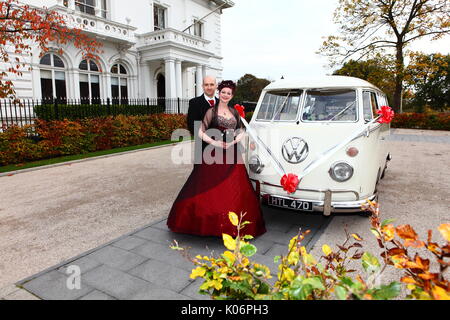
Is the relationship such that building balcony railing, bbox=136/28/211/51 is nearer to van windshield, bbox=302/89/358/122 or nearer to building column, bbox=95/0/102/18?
building column, bbox=95/0/102/18

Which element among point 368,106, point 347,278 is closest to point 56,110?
point 368,106

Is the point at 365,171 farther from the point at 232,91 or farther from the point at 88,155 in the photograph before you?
the point at 88,155

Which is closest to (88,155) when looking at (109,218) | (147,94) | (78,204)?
(78,204)

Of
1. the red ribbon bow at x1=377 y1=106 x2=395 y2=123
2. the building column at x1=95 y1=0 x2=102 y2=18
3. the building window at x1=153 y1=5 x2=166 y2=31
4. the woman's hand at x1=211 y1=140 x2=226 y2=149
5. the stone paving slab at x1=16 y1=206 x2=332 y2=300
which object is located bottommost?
the stone paving slab at x1=16 y1=206 x2=332 y2=300

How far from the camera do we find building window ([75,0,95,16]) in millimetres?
19453

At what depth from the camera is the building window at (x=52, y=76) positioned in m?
17.9

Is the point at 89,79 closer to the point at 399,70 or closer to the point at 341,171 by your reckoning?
the point at 341,171

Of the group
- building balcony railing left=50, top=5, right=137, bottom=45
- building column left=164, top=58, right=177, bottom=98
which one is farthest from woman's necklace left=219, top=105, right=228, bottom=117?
building column left=164, top=58, right=177, bottom=98

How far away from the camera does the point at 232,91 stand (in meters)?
4.18

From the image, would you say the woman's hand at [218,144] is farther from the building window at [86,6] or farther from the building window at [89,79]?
the building window at [86,6]

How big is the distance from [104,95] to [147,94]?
11.8 ft

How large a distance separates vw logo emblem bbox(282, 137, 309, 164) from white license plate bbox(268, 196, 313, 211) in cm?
58

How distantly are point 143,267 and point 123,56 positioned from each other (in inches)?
847

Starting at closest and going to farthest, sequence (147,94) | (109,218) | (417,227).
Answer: (417,227)
(109,218)
(147,94)
